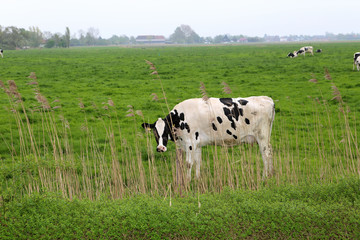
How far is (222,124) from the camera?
8.00 meters

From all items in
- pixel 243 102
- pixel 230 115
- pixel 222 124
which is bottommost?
pixel 222 124

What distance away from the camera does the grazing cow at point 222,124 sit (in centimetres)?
798

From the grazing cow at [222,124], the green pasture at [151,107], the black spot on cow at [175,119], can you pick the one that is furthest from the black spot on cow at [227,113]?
the green pasture at [151,107]

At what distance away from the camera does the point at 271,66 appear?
29594mm

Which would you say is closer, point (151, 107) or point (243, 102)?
point (243, 102)

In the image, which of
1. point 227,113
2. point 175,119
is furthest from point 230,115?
point 175,119

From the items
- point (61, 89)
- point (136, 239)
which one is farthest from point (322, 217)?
point (61, 89)

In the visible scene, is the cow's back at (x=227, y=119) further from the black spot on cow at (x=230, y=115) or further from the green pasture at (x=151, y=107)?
the green pasture at (x=151, y=107)

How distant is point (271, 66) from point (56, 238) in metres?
26.9

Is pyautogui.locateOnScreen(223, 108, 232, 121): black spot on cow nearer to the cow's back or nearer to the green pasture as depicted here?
the cow's back

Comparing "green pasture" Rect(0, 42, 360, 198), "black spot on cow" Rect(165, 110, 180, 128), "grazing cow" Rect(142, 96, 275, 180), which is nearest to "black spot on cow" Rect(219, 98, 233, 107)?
"grazing cow" Rect(142, 96, 275, 180)

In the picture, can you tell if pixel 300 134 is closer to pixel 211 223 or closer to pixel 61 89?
pixel 211 223

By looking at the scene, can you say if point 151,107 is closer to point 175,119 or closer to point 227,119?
point 175,119

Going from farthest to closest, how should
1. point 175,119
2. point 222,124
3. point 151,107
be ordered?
point 151,107, point 175,119, point 222,124
